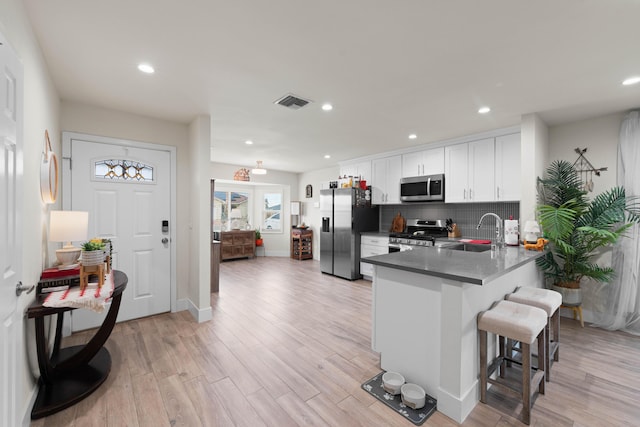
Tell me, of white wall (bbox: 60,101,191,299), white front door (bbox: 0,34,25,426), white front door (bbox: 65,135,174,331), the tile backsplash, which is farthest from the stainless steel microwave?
white front door (bbox: 0,34,25,426)

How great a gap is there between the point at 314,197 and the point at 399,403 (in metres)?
6.09

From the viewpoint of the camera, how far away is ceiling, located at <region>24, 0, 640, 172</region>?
5.47 feet

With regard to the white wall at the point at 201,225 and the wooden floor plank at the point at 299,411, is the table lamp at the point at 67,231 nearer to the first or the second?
the white wall at the point at 201,225

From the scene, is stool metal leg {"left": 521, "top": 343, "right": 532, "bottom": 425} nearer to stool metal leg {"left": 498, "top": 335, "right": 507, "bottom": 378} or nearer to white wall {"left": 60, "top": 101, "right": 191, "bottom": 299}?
stool metal leg {"left": 498, "top": 335, "right": 507, "bottom": 378}

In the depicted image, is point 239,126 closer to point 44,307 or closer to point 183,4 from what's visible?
point 183,4

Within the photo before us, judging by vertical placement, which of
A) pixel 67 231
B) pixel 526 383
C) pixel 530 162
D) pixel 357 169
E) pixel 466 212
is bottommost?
pixel 526 383

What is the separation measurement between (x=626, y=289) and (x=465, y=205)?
212cm

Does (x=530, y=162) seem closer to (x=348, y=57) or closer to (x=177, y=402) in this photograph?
(x=348, y=57)

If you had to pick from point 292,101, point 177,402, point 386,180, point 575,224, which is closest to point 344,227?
point 386,180

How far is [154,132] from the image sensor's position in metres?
3.48

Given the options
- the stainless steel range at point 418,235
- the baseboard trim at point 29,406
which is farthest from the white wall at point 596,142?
the baseboard trim at point 29,406

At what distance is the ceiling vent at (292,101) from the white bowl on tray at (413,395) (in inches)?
106

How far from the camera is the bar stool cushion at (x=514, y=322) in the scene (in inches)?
66.7

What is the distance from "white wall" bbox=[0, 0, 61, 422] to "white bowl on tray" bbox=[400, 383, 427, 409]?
86.6 inches
